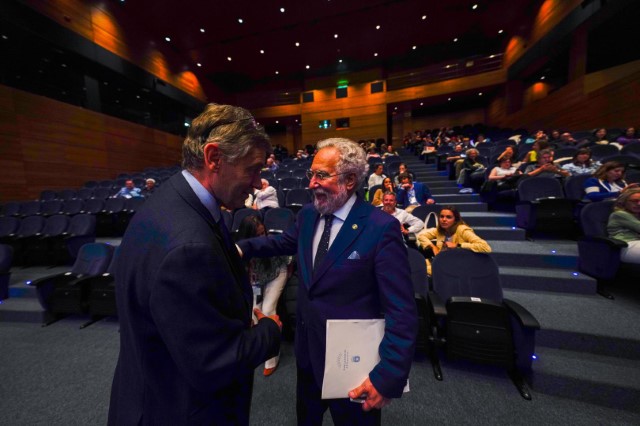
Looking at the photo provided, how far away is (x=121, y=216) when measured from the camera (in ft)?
16.5

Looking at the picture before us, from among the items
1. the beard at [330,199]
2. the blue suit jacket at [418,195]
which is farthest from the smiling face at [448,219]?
the beard at [330,199]

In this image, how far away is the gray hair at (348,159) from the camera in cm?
110

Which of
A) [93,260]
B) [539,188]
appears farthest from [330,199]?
[539,188]

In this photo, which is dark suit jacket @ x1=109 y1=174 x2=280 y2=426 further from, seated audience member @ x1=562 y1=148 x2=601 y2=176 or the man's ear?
seated audience member @ x1=562 y1=148 x2=601 y2=176

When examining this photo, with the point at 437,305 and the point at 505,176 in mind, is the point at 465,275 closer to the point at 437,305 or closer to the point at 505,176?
the point at 437,305

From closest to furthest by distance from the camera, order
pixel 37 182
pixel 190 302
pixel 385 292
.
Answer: pixel 190 302
pixel 385 292
pixel 37 182

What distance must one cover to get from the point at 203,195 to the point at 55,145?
394 inches

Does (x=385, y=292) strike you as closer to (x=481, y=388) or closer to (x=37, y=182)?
(x=481, y=388)

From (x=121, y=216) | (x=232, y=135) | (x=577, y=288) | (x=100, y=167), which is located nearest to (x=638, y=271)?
(x=577, y=288)

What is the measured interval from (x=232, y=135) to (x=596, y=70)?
1285 cm

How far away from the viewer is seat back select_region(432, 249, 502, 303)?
2.20m

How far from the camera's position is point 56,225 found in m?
4.61

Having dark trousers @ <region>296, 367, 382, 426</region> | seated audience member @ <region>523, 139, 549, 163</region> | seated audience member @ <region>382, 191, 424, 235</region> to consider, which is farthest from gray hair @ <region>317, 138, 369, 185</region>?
seated audience member @ <region>523, 139, 549, 163</region>

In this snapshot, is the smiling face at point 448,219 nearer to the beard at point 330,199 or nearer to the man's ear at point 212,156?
the beard at point 330,199
